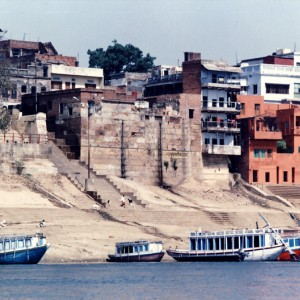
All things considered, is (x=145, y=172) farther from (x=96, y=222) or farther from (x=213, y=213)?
(x=96, y=222)

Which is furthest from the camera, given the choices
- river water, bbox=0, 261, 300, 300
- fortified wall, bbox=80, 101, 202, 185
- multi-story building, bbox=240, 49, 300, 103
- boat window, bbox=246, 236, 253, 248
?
multi-story building, bbox=240, 49, 300, 103

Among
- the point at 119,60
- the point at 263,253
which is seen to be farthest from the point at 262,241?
the point at 119,60

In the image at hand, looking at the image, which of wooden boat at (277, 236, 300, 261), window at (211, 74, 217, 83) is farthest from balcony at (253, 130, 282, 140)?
wooden boat at (277, 236, 300, 261)

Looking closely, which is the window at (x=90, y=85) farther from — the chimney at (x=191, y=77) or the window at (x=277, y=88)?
the window at (x=277, y=88)

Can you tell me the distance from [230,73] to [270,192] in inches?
439

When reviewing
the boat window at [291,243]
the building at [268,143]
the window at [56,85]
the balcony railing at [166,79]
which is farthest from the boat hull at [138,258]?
the window at [56,85]

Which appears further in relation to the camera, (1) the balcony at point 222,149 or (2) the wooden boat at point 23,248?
(1) the balcony at point 222,149

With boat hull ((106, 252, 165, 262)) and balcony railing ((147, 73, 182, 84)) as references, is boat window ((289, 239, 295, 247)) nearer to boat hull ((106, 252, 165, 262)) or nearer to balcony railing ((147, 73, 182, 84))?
boat hull ((106, 252, 165, 262))

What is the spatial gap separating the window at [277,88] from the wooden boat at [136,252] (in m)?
46.0

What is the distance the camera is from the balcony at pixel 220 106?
118 m

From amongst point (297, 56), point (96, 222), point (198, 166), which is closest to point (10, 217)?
point (96, 222)

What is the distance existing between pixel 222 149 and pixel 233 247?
29.5m

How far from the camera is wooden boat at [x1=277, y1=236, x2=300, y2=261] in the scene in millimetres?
88875

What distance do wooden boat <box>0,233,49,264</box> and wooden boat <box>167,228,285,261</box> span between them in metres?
9.07
